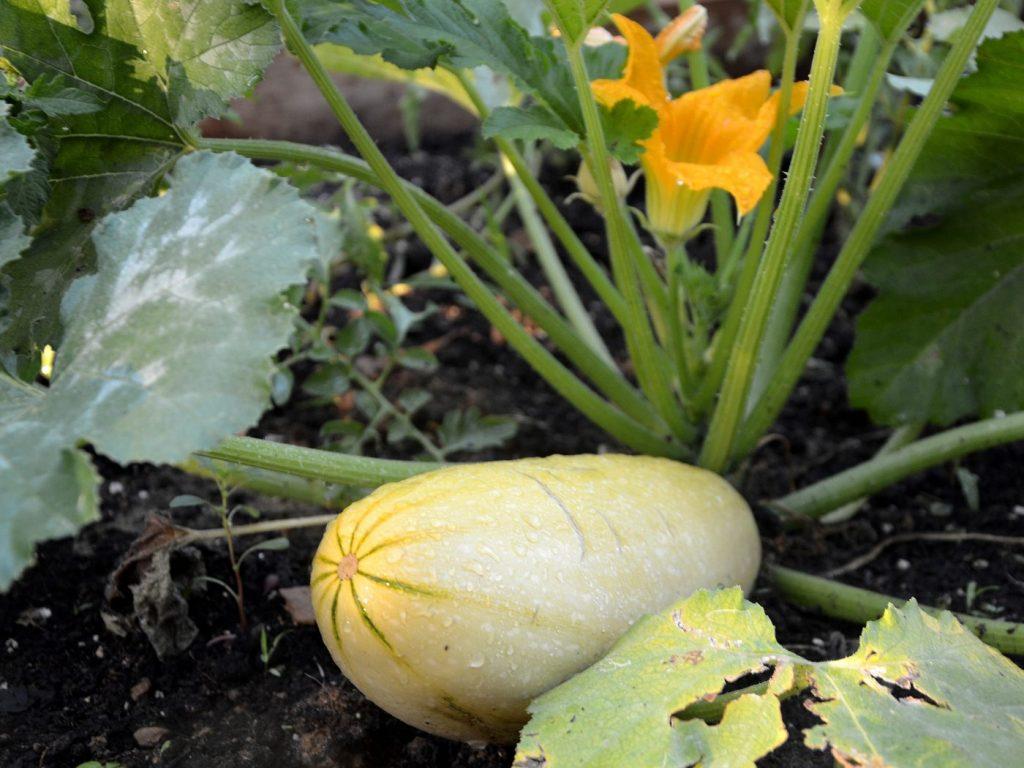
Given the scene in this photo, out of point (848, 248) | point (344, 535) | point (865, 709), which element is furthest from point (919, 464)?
point (344, 535)

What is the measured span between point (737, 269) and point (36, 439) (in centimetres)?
107

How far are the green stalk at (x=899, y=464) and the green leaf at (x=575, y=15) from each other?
785mm

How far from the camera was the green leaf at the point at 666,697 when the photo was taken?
1.05 meters

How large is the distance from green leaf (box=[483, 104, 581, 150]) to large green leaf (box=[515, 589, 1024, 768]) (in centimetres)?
56

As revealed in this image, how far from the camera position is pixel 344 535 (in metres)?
1.26

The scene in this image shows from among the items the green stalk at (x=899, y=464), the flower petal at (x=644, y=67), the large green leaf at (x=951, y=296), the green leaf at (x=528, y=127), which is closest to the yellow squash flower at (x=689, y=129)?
the flower petal at (x=644, y=67)

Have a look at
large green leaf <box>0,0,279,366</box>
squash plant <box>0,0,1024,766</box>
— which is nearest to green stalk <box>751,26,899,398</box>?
squash plant <box>0,0,1024,766</box>

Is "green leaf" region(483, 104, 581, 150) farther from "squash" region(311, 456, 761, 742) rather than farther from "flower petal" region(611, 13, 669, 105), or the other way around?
"squash" region(311, 456, 761, 742)

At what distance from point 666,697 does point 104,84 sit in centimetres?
95

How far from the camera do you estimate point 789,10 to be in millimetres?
1438

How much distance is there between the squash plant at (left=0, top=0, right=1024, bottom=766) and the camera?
1057 millimetres

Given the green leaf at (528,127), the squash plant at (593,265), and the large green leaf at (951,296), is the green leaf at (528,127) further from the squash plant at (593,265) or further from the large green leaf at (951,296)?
the large green leaf at (951,296)

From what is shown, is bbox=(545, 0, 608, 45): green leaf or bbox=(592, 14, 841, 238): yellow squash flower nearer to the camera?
bbox=(545, 0, 608, 45): green leaf

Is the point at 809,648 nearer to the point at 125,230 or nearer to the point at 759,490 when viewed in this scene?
the point at 759,490
